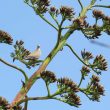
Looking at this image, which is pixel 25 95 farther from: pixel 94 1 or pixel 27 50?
pixel 94 1

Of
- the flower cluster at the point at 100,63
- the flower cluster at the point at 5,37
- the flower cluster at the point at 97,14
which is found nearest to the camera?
the flower cluster at the point at 5,37

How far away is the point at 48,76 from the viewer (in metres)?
6.61

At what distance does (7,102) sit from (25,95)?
28cm

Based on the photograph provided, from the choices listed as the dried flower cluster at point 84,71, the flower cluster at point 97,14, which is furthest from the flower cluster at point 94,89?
the flower cluster at point 97,14

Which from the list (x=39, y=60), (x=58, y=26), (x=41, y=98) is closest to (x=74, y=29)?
(x=58, y=26)

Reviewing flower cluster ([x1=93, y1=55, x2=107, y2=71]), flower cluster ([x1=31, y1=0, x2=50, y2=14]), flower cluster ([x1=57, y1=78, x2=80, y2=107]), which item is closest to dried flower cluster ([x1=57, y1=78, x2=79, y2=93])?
flower cluster ([x1=57, y1=78, x2=80, y2=107])

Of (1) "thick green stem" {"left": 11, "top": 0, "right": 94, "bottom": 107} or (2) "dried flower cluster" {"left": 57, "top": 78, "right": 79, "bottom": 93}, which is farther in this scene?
(2) "dried flower cluster" {"left": 57, "top": 78, "right": 79, "bottom": 93}

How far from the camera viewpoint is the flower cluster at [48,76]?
638 cm

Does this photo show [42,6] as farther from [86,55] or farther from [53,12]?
[86,55]

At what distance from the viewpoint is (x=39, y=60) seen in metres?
6.63

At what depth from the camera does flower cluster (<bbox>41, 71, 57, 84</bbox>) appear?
6.38 metres

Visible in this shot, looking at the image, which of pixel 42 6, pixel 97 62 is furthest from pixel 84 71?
pixel 42 6

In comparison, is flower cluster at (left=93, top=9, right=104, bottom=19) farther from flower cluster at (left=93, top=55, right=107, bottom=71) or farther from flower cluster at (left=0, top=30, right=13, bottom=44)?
flower cluster at (left=0, top=30, right=13, bottom=44)

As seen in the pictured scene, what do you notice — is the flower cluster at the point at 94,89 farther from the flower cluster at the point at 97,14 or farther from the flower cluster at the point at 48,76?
the flower cluster at the point at 97,14
